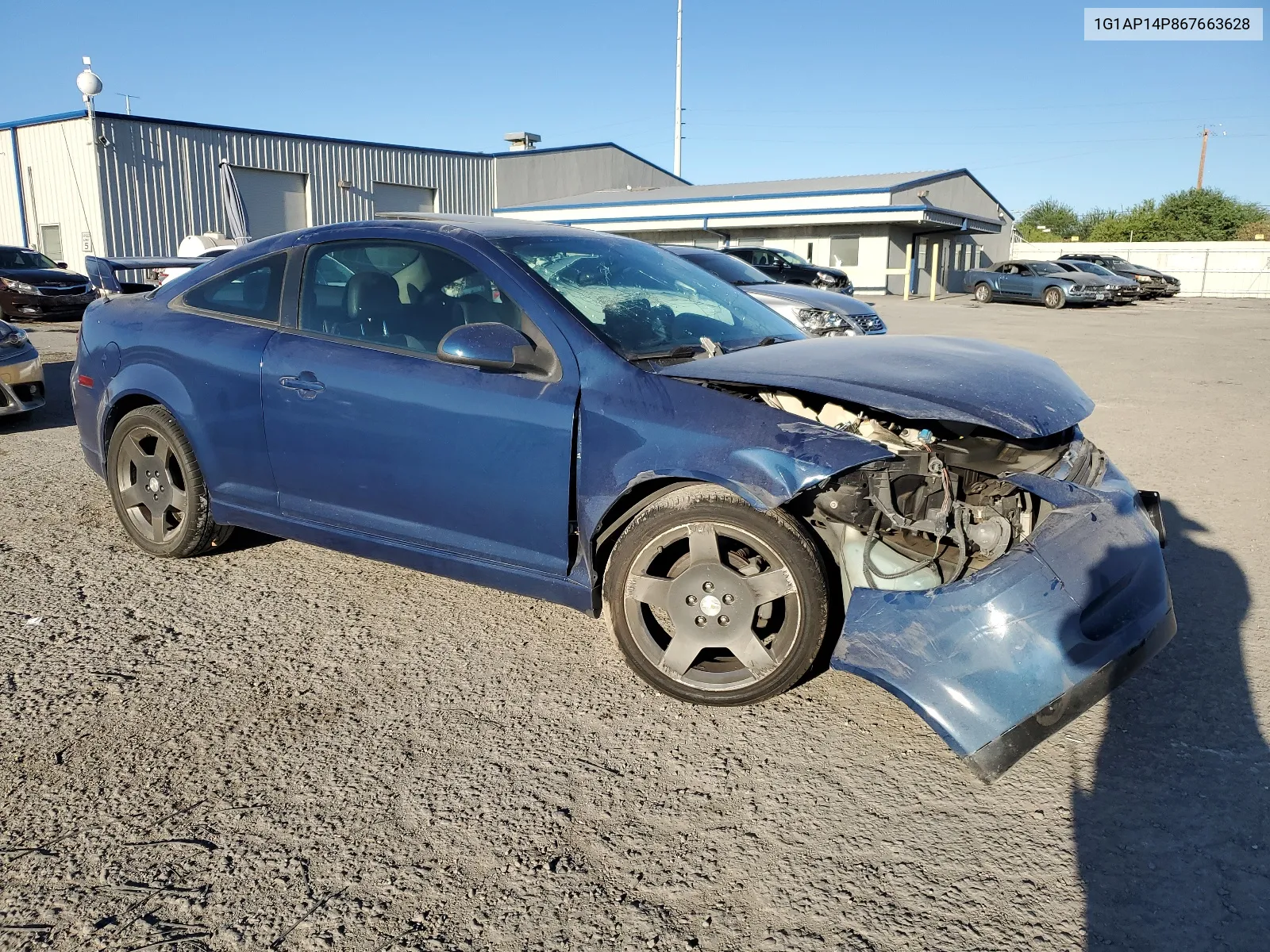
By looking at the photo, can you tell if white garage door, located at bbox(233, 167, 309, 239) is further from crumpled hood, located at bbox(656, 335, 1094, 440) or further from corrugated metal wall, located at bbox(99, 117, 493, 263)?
crumpled hood, located at bbox(656, 335, 1094, 440)

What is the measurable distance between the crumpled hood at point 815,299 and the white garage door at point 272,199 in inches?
828

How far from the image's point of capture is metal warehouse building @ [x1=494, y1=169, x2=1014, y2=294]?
36.4 m

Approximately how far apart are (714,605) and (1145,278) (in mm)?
38703

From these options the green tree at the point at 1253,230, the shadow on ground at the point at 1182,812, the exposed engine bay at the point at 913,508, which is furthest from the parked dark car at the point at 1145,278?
the exposed engine bay at the point at 913,508

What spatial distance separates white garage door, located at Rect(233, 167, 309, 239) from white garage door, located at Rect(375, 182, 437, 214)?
2540 millimetres

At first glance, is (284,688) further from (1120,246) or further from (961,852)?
(1120,246)

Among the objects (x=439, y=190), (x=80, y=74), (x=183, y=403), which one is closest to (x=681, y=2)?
(x=439, y=190)

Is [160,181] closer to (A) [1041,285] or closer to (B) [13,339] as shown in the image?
(B) [13,339]

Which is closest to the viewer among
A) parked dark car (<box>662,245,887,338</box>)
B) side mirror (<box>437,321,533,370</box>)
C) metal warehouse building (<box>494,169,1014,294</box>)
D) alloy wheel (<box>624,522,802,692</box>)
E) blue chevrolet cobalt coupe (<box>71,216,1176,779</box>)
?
blue chevrolet cobalt coupe (<box>71,216,1176,779</box>)

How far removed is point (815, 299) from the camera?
11289 mm

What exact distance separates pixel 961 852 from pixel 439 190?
34647 millimetres

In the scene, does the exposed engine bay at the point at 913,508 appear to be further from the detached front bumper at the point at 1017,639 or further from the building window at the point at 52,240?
the building window at the point at 52,240

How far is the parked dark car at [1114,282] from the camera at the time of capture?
31.8 meters

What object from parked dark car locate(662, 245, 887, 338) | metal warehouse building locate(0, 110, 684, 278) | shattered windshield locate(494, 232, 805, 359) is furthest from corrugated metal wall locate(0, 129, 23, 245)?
shattered windshield locate(494, 232, 805, 359)
